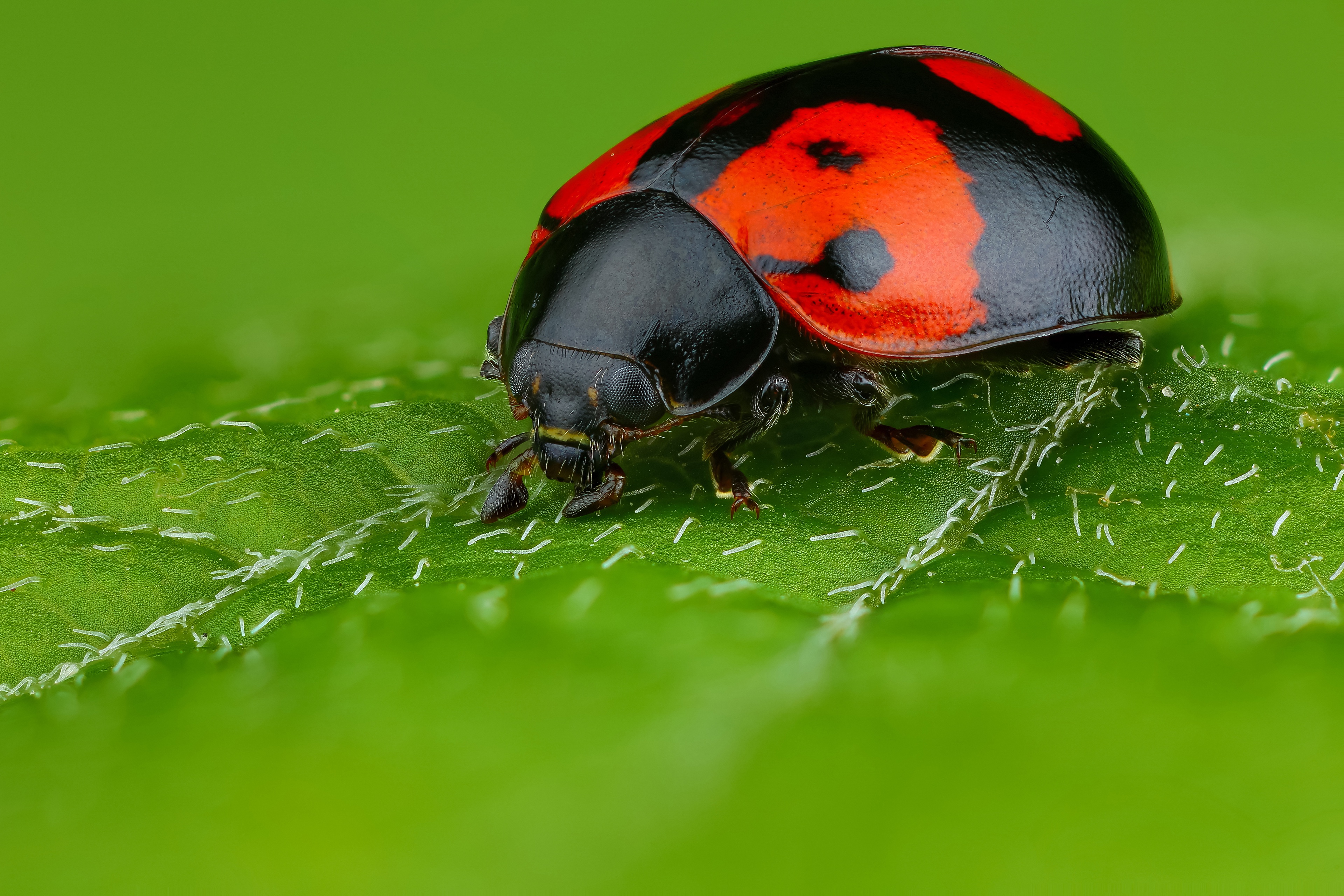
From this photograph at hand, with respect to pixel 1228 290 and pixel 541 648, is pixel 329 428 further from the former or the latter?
pixel 1228 290

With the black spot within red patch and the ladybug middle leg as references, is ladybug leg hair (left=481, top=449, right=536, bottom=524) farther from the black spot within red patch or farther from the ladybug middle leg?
the black spot within red patch

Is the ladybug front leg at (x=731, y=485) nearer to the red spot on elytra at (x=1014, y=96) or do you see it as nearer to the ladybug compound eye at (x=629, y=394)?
the ladybug compound eye at (x=629, y=394)

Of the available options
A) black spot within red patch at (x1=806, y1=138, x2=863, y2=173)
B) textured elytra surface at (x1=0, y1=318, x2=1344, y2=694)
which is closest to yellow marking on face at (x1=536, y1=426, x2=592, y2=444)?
textured elytra surface at (x1=0, y1=318, x2=1344, y2=694)

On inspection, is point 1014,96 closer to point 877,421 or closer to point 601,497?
point 877,421

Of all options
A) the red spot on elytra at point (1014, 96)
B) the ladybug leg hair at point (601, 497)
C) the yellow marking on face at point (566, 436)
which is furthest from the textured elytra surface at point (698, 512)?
the red spot on elytra at point (1014, 96)

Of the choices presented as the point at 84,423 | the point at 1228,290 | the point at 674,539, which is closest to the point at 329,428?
the point at 84,423

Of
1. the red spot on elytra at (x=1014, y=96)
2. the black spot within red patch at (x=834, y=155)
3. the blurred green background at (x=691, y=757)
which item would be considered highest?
the red spot on elytra at (x=1014, y=96)

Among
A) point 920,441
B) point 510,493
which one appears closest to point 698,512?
point 510,493

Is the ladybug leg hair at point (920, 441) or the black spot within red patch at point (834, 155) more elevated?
the black spot within red patch at point (834, 155)
